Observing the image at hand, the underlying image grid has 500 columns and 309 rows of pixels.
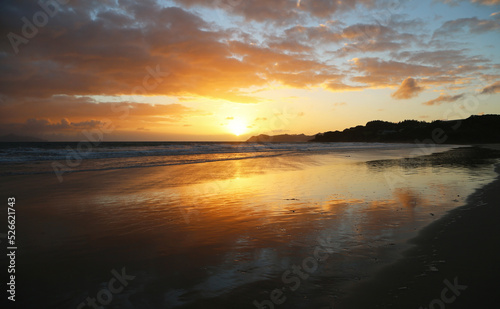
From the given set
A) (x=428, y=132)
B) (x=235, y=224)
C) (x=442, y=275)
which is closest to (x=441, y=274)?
(x=442, y=275)

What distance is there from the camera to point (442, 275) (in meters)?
3.65

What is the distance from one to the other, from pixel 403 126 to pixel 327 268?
137 metres

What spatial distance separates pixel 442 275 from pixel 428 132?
390ft

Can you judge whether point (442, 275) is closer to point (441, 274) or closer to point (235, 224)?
point (441, 274)

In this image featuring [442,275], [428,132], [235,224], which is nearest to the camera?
[442,275]

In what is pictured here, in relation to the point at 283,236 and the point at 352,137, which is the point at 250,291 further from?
the point at 352,137

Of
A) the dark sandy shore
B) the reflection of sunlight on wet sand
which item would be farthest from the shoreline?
the reflection of sunlight on wet sand

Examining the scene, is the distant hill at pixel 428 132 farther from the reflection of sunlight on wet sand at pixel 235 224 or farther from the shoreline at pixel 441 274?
the shoreline at pixel 441 274

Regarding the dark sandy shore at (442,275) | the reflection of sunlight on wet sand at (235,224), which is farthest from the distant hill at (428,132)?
the dark sandy shore at (442,275)

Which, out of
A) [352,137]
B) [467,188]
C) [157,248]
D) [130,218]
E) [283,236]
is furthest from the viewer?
[352,137]

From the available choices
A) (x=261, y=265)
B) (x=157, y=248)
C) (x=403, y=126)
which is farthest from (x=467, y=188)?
(x=403, y=126)

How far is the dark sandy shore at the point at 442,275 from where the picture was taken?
10.2 ft

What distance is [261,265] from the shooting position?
416 centimetres

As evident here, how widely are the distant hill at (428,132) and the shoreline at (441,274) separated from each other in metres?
90.2
